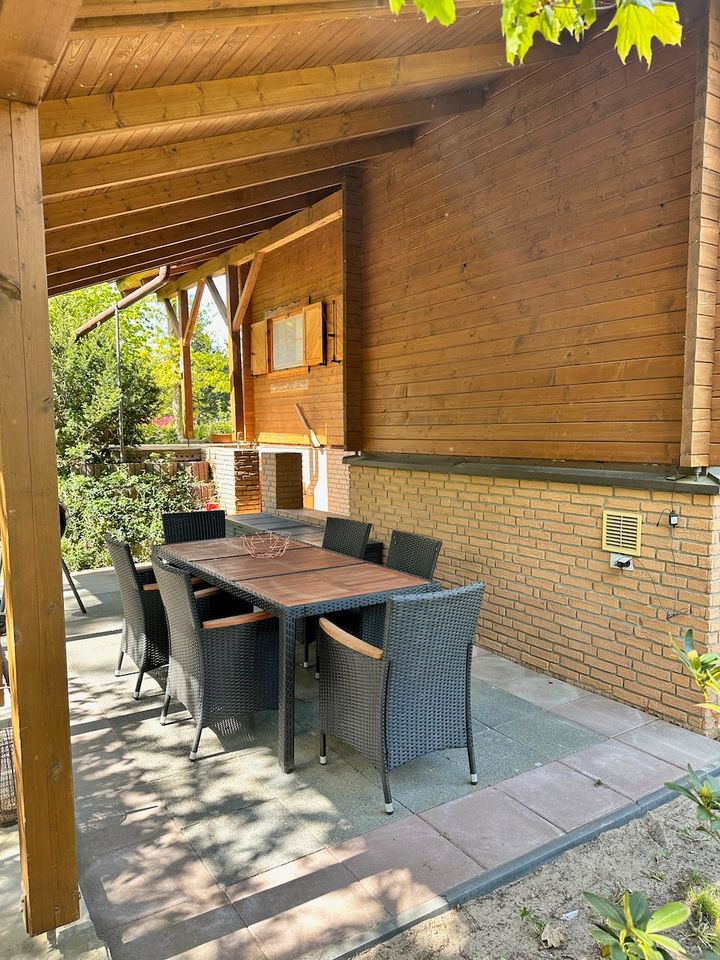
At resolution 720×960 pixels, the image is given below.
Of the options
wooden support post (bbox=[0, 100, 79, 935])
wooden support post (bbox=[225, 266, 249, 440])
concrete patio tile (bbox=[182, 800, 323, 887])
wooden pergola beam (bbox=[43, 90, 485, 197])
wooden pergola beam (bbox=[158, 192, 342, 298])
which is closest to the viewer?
wooden support post (bbox=[0, 100, 79, 935])

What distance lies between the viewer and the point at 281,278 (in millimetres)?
9539

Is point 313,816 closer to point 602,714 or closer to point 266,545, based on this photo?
point 602,714

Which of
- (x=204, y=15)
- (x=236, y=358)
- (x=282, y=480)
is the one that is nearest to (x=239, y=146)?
(x=204, y=15)

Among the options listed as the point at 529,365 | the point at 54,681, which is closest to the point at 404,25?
the point at 529,365

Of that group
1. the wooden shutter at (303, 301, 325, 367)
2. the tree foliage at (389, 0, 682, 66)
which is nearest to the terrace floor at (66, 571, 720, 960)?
the tree foliage at (389, 0, 682, 66)

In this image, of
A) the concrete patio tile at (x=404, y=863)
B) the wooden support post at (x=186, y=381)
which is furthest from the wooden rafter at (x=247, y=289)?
the concrete patio tile at (x=404, y=863)

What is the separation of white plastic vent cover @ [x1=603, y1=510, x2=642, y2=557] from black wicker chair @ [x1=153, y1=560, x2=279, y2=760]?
2.09 metres

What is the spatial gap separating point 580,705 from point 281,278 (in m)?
7.67

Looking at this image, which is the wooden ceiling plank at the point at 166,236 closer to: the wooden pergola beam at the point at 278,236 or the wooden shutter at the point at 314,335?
the wooden pergola beam at the point at 278,236

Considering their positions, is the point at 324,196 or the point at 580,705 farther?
the point at 324,196

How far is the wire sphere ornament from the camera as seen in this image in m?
4.32

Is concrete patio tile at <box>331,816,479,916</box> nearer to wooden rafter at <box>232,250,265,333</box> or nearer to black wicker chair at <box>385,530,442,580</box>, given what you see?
black wicker chair at <box>385,530,442,580</box>

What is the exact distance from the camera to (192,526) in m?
5.30

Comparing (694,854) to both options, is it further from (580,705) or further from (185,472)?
(185,472)
